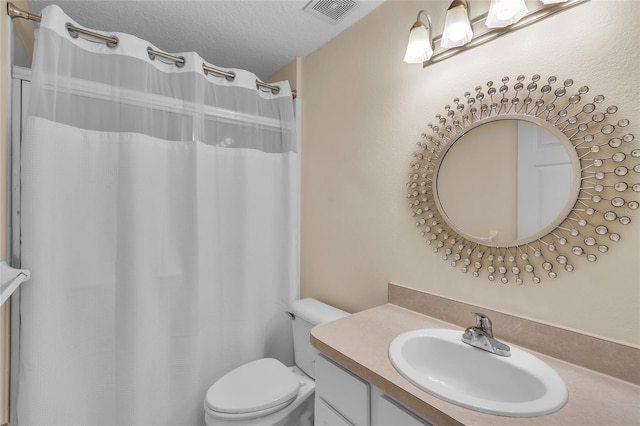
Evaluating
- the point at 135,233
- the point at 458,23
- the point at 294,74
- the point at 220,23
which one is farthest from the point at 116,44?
the point at 458,23

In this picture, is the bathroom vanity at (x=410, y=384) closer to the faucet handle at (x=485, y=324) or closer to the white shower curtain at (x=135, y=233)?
the faucet handle at (x=485, y=324)

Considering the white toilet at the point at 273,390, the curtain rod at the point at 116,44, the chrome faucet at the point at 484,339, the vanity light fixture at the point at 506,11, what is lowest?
the white toilet at the point at 273,390

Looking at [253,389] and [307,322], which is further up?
[307,322]

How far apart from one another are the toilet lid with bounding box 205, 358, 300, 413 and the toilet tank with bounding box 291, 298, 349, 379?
0.53 feet

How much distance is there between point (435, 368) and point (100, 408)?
157 cm

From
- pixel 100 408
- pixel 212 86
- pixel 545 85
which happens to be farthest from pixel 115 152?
pixel 545 85

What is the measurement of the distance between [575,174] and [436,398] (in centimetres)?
80

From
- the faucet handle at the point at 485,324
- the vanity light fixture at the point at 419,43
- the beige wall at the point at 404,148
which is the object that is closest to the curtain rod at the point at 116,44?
the beige wall at the point at 404,148

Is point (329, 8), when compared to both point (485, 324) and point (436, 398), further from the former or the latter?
point (436, 398)

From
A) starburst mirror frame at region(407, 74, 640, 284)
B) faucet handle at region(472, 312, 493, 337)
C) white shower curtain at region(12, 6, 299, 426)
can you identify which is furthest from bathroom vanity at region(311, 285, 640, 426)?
white shower curtain at region(12, 6, 299, 426)

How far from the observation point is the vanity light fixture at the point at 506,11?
944 mm

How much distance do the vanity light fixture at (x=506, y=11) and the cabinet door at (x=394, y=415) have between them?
1246mm

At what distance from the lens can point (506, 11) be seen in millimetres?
951

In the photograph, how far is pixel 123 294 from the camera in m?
1.47
